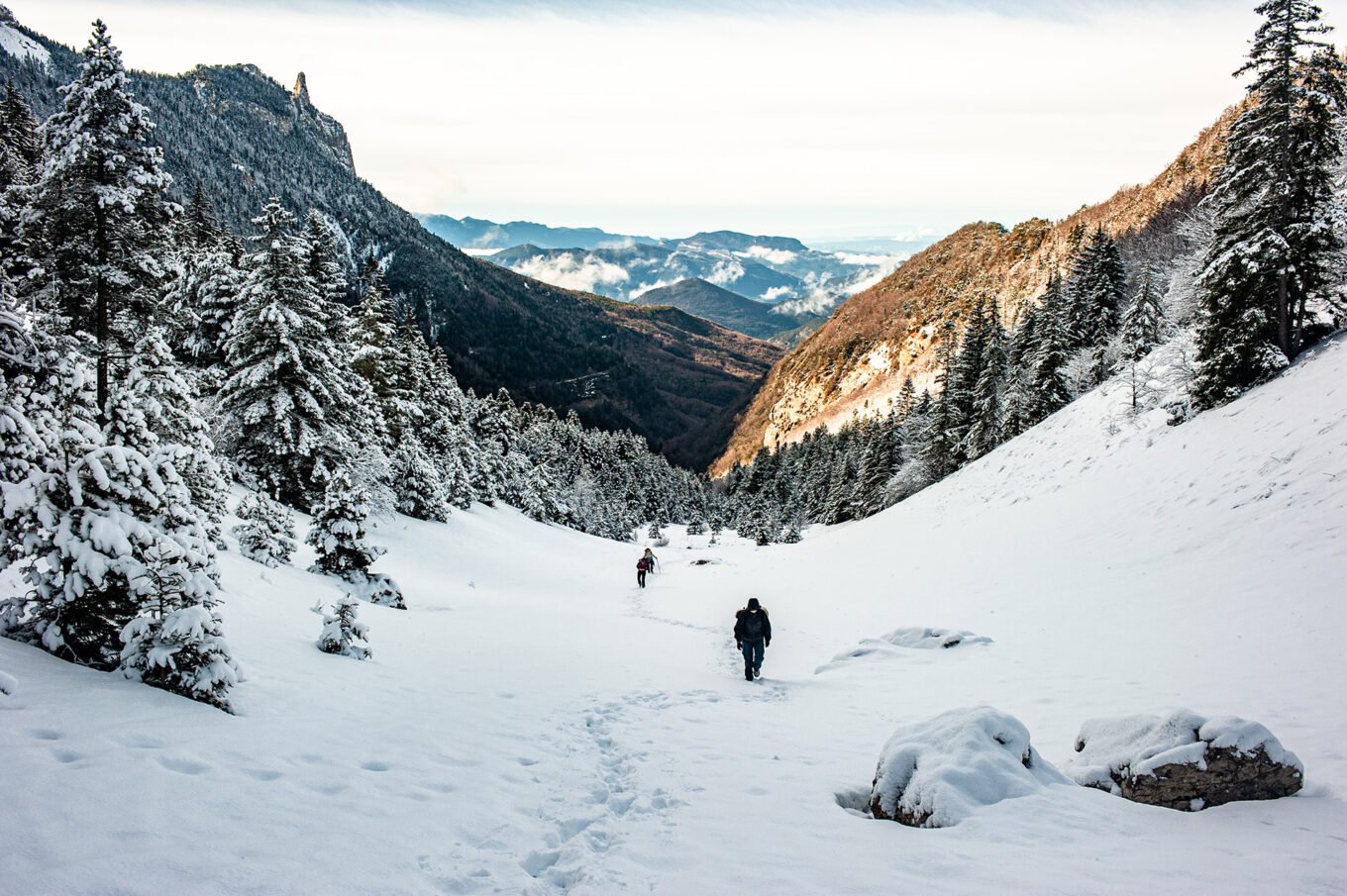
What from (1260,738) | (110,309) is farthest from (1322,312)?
(110,309)

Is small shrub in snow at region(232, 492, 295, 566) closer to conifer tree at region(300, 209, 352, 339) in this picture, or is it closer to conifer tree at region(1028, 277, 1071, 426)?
conifer tree at region(300, 209, 352, 339)

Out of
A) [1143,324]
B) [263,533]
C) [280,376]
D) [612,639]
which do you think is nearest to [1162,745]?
[612,639]

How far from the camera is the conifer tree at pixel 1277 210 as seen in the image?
70.5ft

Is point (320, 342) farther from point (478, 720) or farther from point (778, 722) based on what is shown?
point (778, 722)

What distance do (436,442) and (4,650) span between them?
36.6 meters

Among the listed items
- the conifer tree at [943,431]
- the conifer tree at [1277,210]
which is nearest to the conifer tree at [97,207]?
the conifer tree at [1277,210]

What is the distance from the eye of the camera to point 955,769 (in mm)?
6039

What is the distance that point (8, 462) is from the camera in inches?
241

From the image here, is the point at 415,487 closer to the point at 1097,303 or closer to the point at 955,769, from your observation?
the point at 955,769

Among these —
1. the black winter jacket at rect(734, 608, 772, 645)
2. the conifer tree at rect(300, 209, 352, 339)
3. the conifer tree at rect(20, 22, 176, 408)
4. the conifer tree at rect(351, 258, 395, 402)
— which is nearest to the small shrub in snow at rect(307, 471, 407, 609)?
the conifer tree at rect(20, 22, 176, 408)

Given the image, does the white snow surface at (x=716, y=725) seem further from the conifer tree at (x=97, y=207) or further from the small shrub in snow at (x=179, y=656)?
the conifer tree at (x=97, y=207)

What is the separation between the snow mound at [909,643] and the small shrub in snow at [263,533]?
13.5 m

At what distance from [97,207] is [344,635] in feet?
26.0

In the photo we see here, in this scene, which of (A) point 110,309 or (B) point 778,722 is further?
(A) point 110,309
